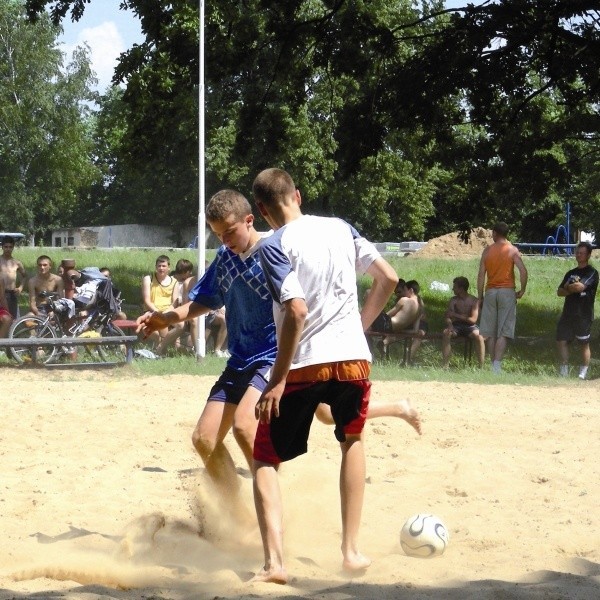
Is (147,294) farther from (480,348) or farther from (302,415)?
(302,415)

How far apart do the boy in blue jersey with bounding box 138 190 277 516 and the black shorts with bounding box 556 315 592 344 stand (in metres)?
9.39

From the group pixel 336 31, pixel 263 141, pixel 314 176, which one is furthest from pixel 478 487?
pixel 314 176

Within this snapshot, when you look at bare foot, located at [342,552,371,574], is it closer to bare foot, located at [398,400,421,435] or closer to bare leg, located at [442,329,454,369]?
bare foot, located at [398,400,421,435]

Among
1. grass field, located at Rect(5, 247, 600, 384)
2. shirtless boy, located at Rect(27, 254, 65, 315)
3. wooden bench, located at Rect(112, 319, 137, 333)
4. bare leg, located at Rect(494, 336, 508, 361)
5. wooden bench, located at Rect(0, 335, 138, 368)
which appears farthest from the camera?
shirtless boy, located at Rect(27, 254, 65, 315)

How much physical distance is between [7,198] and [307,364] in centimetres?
6502

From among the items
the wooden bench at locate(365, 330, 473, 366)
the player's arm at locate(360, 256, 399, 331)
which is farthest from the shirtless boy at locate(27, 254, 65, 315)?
the player's arm at locate(360, 256, 399, 331)

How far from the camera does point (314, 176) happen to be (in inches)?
1906

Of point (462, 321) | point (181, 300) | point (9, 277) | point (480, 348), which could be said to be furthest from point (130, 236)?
point (480, 348)

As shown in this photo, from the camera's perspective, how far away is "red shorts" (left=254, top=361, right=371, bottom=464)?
4.71m

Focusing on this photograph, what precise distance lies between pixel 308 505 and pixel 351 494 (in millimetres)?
1549

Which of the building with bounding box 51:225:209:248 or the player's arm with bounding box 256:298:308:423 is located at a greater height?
the building with bounding box 51:225:209:248

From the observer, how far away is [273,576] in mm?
4566

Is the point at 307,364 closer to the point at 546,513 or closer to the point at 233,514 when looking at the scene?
the point at 233,514

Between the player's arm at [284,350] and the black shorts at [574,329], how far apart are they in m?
10.5
